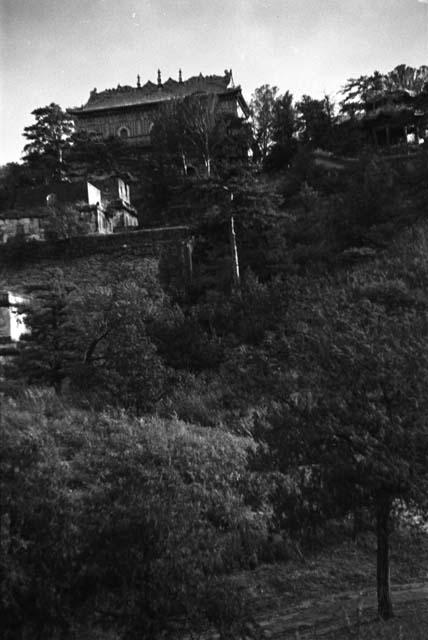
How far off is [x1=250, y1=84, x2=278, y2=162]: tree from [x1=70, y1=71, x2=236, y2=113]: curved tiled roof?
3082 mm

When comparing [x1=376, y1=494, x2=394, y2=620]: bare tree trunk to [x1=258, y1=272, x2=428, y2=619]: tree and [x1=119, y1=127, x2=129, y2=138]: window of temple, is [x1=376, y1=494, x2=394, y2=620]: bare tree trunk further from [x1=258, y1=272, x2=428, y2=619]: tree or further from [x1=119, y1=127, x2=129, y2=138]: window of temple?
[x1=119, y1=127, x2=129, y2=138]: window of temple

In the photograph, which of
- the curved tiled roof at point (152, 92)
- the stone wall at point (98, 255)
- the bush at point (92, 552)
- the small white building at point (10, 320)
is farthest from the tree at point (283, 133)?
the bush at point (92, 552)

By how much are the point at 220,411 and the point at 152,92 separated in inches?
1117

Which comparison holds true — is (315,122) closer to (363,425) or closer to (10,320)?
(10,320)

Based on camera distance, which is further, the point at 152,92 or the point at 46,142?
the point at 152,92

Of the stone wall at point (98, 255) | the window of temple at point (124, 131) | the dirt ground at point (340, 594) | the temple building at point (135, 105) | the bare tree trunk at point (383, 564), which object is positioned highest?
the temple building at point (135, 105)

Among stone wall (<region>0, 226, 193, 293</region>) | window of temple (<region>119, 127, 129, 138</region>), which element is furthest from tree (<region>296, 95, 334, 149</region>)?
stone wall (<region>0, 226, 193, 293</region>)

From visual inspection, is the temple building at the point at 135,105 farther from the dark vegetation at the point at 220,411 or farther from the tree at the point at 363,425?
the tree at the point at 363,425

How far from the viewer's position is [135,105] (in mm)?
35594

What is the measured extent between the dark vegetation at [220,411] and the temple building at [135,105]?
442 inches

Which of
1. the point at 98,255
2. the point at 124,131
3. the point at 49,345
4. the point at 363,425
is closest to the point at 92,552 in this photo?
the point at 363,425

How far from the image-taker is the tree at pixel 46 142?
2950 cm

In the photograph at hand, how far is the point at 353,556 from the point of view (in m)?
7.84

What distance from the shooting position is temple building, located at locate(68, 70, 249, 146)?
115 feet
